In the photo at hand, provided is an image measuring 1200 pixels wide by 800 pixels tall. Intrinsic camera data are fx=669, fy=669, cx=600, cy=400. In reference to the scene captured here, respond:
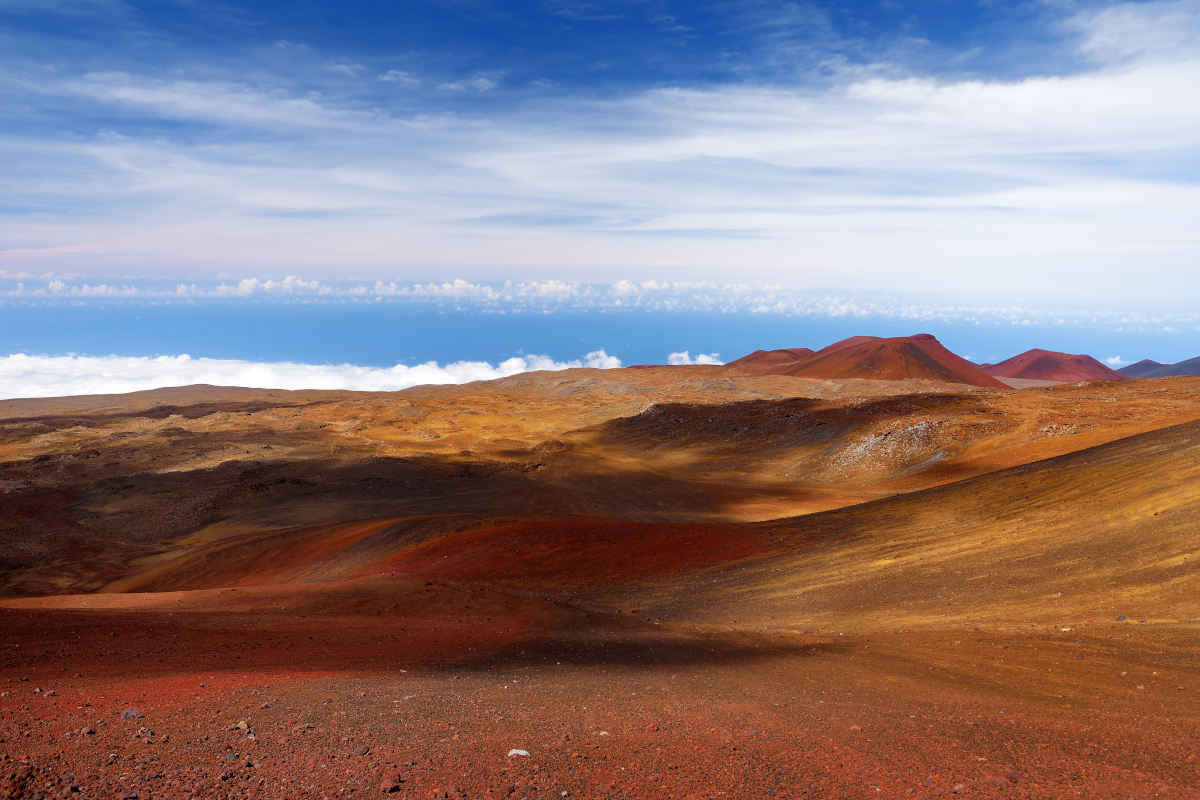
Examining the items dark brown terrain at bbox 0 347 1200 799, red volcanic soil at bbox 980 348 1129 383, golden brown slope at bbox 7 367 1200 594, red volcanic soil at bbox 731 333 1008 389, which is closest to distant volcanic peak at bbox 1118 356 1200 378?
red volcanic soil at bbox 980 348 1129 383

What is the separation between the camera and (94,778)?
20.4ft

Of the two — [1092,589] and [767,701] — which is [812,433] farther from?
[767,701]

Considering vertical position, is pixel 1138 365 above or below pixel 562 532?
above

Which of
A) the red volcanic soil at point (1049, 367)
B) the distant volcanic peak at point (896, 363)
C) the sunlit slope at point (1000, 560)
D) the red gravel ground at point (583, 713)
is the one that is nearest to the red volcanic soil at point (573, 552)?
the sunlit slope at point (1000, 560)

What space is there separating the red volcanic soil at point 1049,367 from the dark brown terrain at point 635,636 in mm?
118594

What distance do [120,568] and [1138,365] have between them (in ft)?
642

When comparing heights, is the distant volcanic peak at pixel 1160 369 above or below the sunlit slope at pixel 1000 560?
above

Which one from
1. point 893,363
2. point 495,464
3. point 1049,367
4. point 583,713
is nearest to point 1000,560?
point 583,713

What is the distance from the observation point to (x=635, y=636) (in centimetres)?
1591

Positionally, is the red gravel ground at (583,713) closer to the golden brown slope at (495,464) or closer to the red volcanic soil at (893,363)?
the golden brown slope at (495,464)

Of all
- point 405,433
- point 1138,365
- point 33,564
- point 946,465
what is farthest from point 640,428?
point 1138,365

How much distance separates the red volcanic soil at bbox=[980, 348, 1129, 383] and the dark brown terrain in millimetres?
118594

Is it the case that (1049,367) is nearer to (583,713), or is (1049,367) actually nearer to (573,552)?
(573,552)

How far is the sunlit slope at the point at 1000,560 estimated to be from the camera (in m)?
14.7
